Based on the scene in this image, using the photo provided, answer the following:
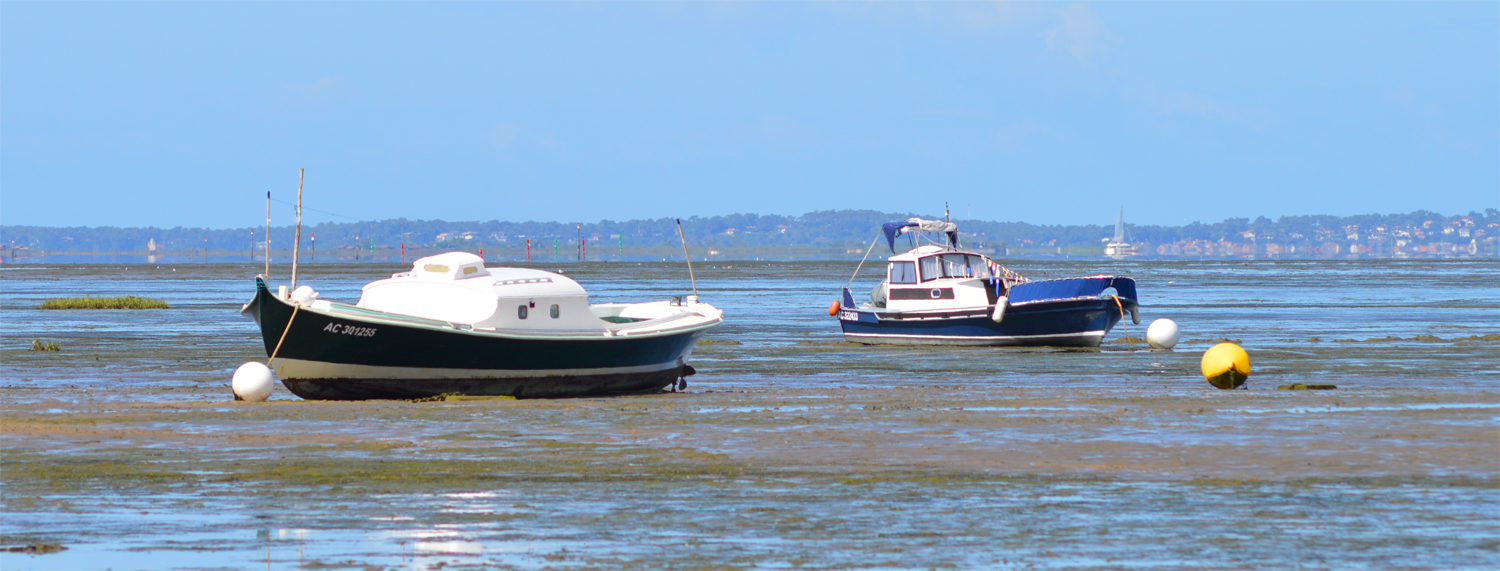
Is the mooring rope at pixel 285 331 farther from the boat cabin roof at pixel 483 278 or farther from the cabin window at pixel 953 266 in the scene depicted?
the cabin window at pixel 953 266

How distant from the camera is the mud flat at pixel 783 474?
41.2 feet

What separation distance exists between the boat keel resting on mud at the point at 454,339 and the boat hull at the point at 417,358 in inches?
0.7

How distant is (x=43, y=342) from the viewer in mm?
42125

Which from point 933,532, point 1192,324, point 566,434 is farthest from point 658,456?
point 1192,324

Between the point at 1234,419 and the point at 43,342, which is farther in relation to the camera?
the point at 43,342

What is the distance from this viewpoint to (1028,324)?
4169 centimetres

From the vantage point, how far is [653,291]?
305 feet

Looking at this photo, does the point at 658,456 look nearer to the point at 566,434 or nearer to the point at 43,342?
the point at 566,434

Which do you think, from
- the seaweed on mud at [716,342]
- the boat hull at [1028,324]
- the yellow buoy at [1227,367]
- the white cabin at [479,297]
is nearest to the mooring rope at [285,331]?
the white cabin at [479,297]

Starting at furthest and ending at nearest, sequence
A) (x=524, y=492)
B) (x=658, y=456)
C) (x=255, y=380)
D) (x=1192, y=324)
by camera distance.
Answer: (x=1192, y=324)
(x=255, y=380)
(x=658, y=456)
(x=524, y=492)

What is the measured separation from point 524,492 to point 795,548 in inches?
157

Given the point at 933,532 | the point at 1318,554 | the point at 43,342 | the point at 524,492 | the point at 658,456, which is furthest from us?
the point at 43,342

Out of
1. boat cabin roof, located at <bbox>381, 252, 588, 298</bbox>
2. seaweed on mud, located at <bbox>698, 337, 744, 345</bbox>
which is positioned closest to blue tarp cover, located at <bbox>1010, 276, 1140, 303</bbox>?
seaweed on mud, located at <bbox>698, 337, 744, 345</bbox>

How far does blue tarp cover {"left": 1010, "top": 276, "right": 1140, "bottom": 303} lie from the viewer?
138 ft
